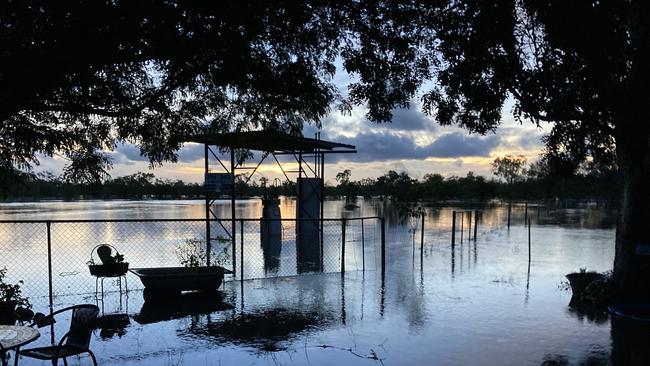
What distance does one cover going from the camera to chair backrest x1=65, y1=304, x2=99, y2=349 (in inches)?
214

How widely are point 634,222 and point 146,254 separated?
48.0 ft

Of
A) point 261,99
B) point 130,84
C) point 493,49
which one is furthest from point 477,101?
point 130,84

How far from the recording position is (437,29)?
834 centimetres

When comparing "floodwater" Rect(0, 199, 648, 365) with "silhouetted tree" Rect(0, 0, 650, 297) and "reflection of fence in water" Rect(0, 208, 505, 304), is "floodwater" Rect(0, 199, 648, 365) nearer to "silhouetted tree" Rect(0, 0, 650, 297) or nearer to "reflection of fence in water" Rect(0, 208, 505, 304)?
"reflection of fence in water" Rect(0, 208, 505, 304)

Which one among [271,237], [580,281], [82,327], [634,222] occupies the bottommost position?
[271,237]

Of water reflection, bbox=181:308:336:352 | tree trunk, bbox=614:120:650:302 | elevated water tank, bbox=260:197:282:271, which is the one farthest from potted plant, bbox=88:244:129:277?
tree trunk, bbox=614:120:650:302

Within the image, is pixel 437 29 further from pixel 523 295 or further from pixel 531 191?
pixel 531 191

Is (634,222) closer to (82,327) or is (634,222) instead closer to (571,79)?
(571,79)

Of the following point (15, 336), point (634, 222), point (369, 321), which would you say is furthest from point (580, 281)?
point (15, 336)

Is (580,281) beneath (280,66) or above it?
beneath

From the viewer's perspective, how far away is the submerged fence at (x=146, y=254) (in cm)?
1255

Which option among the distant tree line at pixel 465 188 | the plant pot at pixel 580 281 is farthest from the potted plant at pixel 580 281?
the distant tree line at pixel 465 188

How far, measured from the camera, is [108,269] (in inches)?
400

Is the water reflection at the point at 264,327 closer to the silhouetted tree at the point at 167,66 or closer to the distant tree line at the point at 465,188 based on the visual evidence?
the silhouetted tree at the point at 167,66
